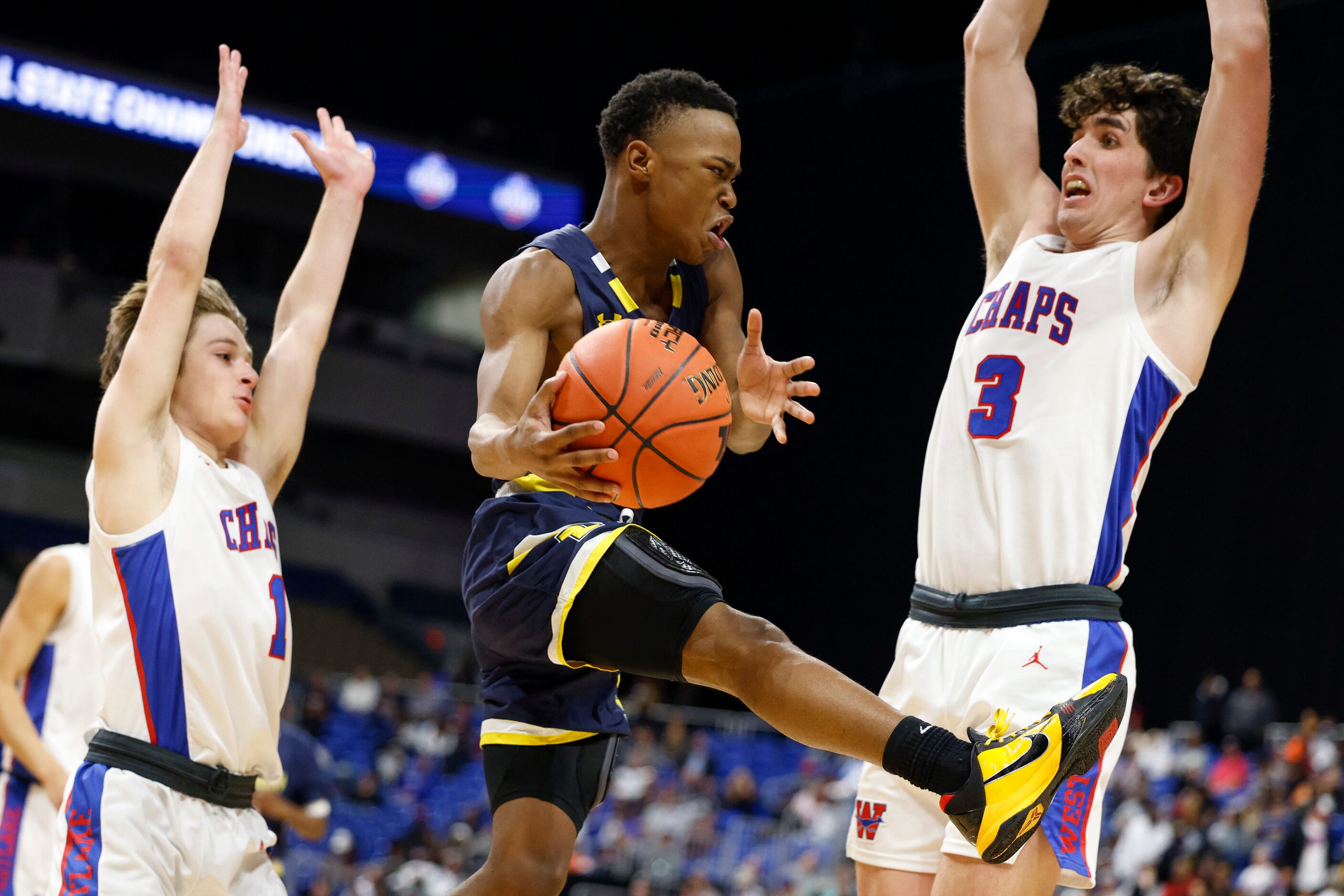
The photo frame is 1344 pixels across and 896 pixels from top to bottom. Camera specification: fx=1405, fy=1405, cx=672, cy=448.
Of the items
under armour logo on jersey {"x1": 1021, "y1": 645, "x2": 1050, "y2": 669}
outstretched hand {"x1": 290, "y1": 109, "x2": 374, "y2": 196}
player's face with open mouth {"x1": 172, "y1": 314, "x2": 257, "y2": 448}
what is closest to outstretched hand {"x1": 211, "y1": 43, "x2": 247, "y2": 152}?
outstretched hand {"x1": 290, "y1": 109, "x2": 374, "y2": 196}

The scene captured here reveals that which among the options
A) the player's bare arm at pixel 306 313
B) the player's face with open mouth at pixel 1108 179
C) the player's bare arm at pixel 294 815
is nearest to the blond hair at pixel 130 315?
the player's bare arm at pixel 306 313

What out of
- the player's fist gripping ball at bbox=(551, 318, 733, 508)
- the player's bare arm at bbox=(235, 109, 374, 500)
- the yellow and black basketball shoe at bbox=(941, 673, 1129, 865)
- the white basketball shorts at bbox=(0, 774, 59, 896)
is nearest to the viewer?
the yellow and black basketball shoe at bbox=(941, 673, 1129, 865)

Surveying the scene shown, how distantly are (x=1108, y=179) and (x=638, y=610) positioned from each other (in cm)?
174

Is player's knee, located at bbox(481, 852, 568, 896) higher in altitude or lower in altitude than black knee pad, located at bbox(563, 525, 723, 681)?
lower

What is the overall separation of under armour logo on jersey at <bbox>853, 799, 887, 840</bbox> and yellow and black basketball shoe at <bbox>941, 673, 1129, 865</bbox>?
0.58 metres

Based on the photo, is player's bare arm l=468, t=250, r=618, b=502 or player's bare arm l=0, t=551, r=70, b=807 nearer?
player's bare arm l=468, t=250, r=618, b=502

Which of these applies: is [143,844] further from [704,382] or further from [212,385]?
[704,382]

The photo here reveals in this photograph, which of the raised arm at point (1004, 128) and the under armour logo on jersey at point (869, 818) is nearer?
the under armour logo on jersey at point (869, 818)

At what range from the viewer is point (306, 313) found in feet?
14.5

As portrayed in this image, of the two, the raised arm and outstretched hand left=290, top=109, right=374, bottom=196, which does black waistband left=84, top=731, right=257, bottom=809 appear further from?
the raised arm

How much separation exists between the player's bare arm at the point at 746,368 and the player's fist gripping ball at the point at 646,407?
7.6 inches

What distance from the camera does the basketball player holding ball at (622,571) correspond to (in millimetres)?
2979

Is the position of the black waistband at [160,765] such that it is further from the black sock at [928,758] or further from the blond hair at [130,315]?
the black sock at [928,758]

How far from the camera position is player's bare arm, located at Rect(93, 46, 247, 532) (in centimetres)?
364
